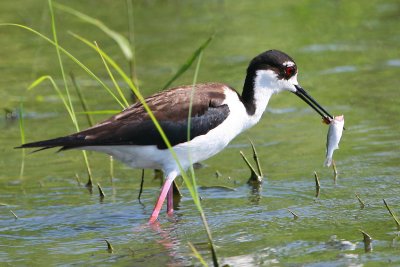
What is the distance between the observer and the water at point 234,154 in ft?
25.1

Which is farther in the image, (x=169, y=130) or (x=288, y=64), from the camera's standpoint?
(x=288, y=64)

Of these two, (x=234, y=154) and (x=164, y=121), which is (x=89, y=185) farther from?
(x=234, y=154)

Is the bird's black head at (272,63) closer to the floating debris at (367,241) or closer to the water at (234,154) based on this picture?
the water at (234,154)

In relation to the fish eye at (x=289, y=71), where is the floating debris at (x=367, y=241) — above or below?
below

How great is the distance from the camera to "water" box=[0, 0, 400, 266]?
7660 mm

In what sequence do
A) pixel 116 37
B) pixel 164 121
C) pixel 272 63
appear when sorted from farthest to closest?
pixel 272 63, pixel 164 121, pixel 116 37

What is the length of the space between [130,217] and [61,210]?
0.66m

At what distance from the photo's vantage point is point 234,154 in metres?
10.5

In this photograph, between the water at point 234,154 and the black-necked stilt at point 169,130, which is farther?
the black-necked stilt at point 169,130

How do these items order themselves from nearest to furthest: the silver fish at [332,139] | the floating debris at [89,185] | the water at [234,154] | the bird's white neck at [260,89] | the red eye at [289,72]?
the water at [234,154] → the silver fish at [332,139] → the bird's white neck at [260,89] → the red eye at [289,72] → the floating debris at [89,185]

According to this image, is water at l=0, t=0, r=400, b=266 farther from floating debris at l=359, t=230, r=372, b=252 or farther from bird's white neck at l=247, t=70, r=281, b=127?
bird's white neck at l=247, t=70, r=281, b=127

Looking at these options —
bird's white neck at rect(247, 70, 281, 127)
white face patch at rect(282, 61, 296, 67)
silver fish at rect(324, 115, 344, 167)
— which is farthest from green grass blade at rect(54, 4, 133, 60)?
white face patch at rect(282, 61, 296, 67)

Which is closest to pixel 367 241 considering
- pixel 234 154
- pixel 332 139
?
pixel 332 139

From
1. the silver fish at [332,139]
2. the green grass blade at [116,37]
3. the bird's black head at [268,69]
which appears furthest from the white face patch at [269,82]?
the green grass blade at [116,37]
